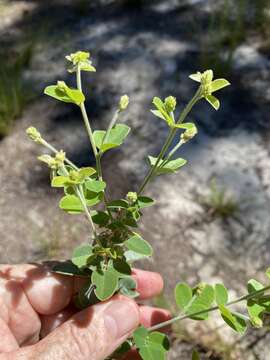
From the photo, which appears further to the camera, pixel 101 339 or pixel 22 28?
pixel 22 28

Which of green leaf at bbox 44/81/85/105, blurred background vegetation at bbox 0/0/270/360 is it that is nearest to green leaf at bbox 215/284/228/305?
green leaf at bbox 44/81/85/105

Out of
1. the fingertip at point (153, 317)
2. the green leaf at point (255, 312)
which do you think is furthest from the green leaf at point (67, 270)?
the fingertip at point (153, 317)

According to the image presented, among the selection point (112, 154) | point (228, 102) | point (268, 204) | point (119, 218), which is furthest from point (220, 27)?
point (119, 218)

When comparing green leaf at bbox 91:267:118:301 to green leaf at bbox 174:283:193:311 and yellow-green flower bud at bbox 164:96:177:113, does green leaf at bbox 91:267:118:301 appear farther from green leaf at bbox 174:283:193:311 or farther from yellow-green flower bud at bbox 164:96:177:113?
yellow-green flower bud at bbox 164:96:177:113

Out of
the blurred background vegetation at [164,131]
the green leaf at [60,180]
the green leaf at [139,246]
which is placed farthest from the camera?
the blurred background vegetation at [164,131]

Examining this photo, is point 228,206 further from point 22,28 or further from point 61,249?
point 22,28

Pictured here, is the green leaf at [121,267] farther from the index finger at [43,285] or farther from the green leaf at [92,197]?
the index finger at [43,285]
